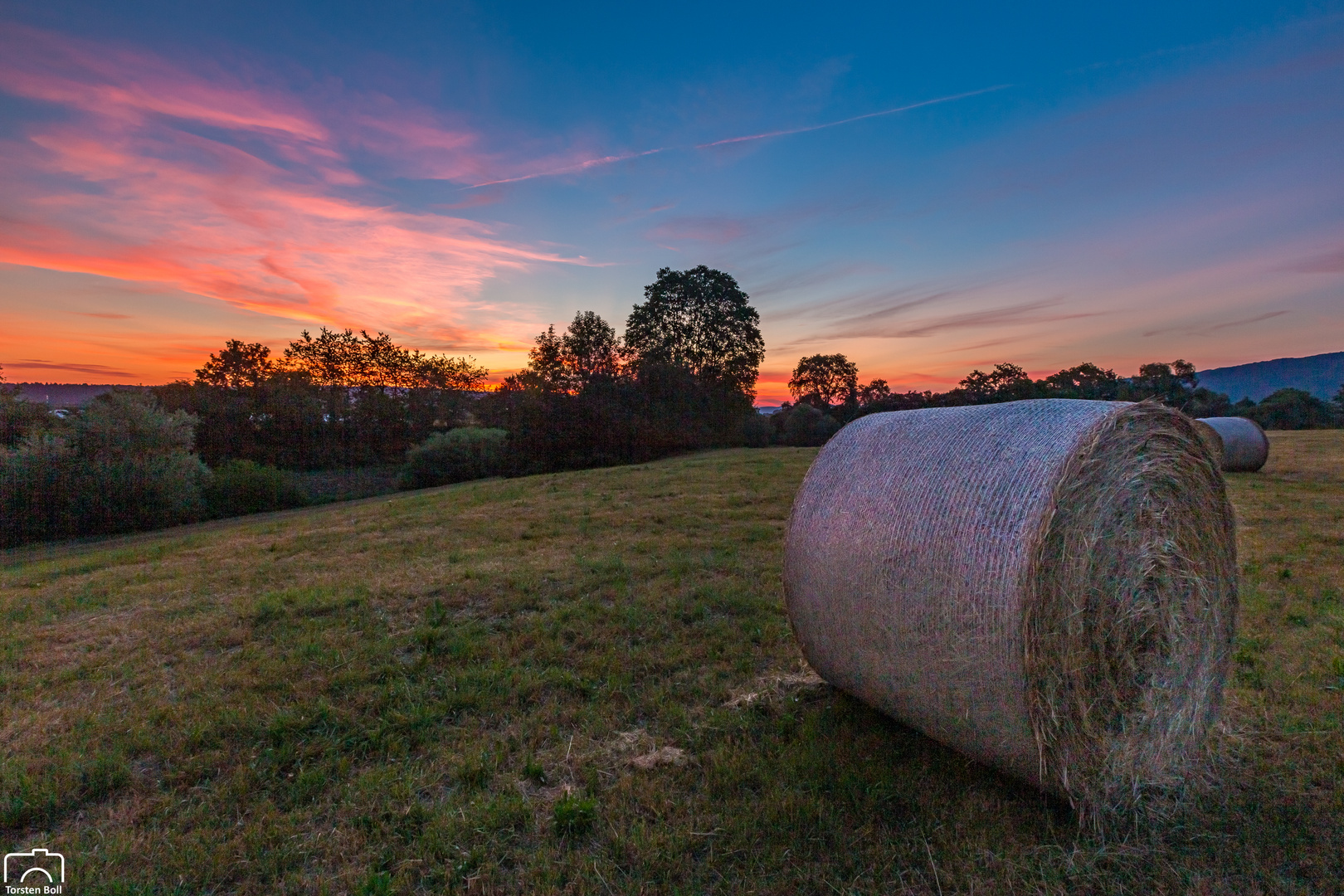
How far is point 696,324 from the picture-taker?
45.9 metres

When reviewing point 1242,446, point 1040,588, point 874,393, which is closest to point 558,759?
point 1040,588

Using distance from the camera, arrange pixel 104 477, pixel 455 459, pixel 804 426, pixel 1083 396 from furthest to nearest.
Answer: pixel 804 426 → pixel 1083 396 → pixel 455 459 → pixel 104 477

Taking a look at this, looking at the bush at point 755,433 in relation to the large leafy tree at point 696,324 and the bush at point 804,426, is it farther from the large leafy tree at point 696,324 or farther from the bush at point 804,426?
the large leafy tree at point 696,324

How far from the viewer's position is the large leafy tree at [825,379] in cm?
5622

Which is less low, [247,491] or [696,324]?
[696,324]

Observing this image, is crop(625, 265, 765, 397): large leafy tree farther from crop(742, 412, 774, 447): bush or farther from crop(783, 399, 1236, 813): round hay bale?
crop(783, 399, 1236, 813): round hay bale

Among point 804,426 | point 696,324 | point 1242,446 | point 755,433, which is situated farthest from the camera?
point 696,324

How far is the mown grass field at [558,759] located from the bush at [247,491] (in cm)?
1491

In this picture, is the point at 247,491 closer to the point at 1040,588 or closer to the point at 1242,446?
the point at 1040,588

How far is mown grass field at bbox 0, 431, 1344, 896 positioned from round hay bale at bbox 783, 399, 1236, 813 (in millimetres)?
372

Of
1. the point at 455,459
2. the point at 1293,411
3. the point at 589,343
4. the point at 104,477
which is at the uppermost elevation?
the point at 589,343

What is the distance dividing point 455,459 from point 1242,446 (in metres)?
30.1

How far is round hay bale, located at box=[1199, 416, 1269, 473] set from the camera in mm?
16125

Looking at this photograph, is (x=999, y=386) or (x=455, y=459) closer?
(x=455, y=459)
